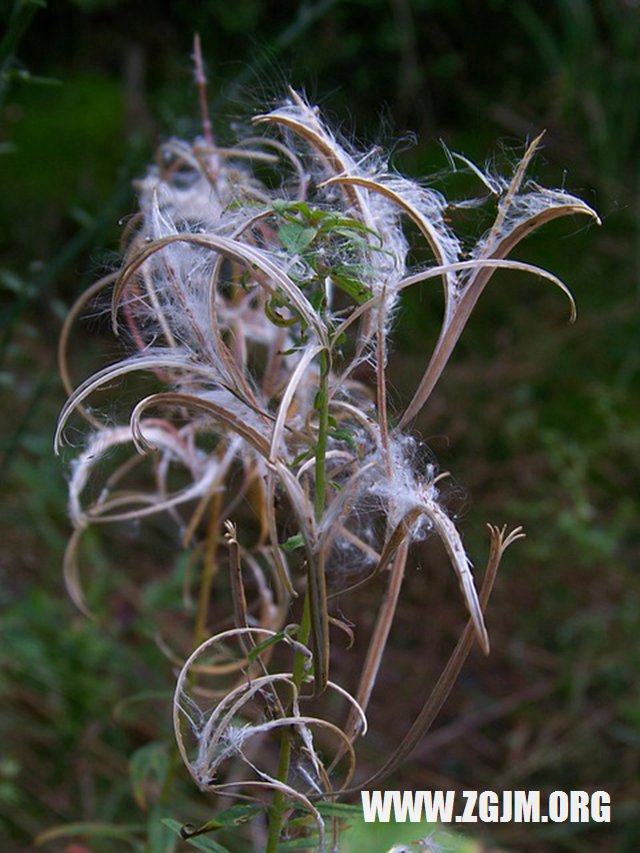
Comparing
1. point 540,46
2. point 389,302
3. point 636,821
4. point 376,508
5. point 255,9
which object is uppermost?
point 255,9

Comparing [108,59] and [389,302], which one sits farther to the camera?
[108,59]

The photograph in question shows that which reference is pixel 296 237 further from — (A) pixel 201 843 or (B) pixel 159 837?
(B) pixel 159 837

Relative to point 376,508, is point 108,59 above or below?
above

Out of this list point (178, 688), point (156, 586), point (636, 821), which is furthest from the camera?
point (636, 821)

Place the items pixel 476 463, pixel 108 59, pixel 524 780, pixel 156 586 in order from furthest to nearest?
pixel 108 59
pixel 476 463
pixel 524 780
pixel 156 586

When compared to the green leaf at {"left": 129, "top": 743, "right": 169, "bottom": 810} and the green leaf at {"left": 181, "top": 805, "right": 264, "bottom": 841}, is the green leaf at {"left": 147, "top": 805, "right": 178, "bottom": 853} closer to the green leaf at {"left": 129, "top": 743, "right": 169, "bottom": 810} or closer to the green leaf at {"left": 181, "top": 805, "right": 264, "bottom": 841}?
the green leaf at {"left": 129, "top": 743, "right": 169, "bottom": 810}

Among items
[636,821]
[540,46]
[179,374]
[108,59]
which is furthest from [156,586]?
[108,59]

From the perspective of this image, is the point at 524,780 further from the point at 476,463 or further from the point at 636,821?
the point at 476,463

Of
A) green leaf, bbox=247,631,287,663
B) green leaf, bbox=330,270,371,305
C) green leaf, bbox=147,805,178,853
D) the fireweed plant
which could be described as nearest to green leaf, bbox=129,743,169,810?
green leaf, bbox=147,805,178,853
